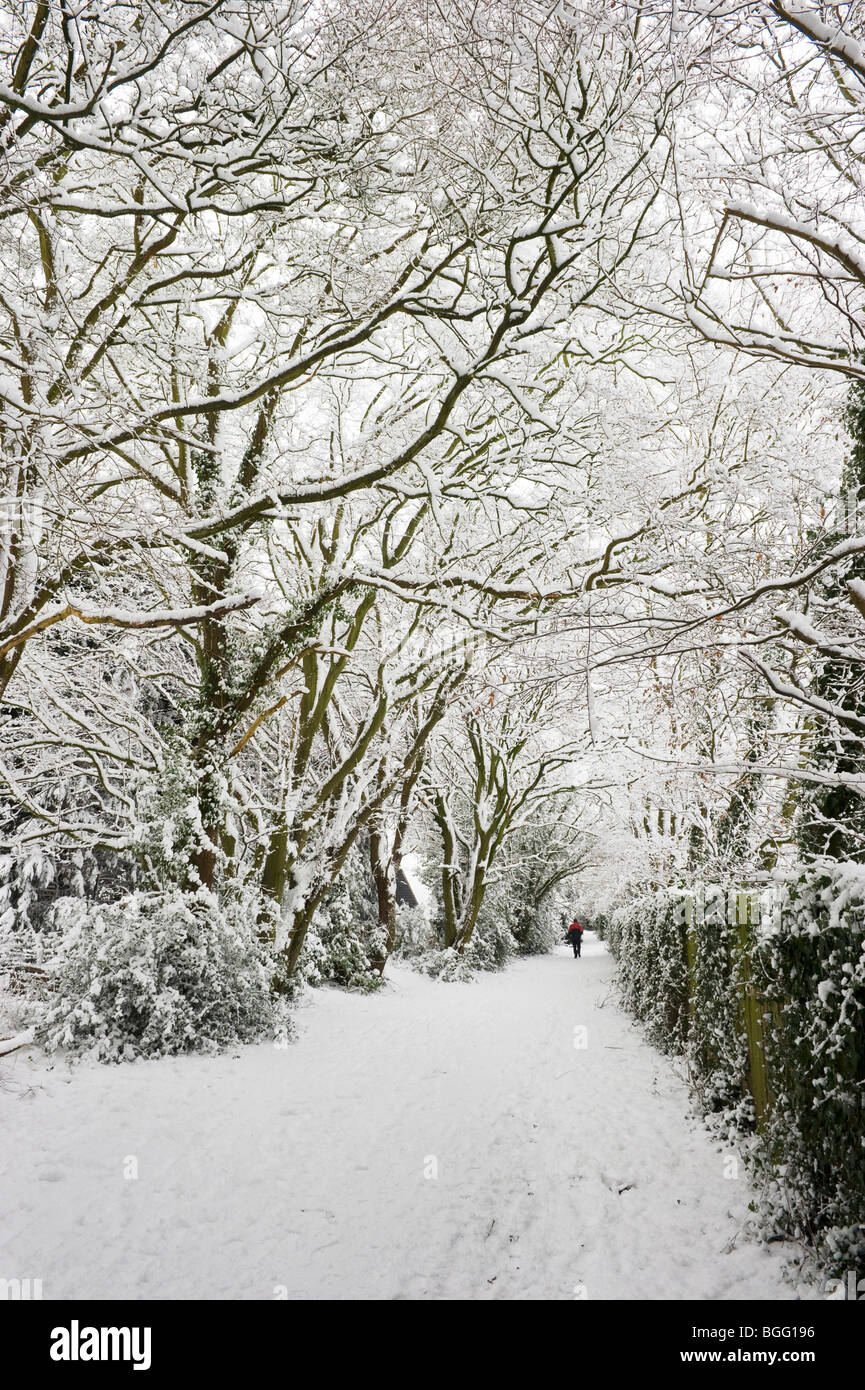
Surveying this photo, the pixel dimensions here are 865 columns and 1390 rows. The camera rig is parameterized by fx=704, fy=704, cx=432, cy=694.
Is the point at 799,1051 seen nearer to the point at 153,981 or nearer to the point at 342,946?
Result: the point at 153,981

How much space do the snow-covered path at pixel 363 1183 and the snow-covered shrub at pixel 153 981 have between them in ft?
1.13

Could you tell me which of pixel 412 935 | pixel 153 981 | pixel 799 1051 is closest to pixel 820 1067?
pixel 799 1051

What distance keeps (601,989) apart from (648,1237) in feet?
44.2

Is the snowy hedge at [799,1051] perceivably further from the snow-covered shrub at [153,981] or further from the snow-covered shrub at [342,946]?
the snow-covered shrub at [342,946]

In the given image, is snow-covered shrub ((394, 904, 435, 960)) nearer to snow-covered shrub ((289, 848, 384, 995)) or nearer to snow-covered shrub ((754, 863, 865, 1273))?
snow-covered shrub ((289, 848, 384, 995))

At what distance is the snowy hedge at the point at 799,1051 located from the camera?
10.4 ft

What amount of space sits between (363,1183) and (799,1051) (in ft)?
9.54

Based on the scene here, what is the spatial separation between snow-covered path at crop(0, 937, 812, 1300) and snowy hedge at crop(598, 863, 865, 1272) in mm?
331

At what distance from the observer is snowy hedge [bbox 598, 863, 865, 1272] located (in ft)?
10.4

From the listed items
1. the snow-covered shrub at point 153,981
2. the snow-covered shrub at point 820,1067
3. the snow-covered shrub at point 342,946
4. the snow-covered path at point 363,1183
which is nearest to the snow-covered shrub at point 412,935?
the snow-covered shrub at point 342,946

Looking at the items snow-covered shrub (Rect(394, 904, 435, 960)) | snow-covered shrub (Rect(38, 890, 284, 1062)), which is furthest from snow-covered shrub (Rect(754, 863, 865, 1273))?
snow-covered shrub (Rect(394, 904, 435, 960))

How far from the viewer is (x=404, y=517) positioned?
11.6m
